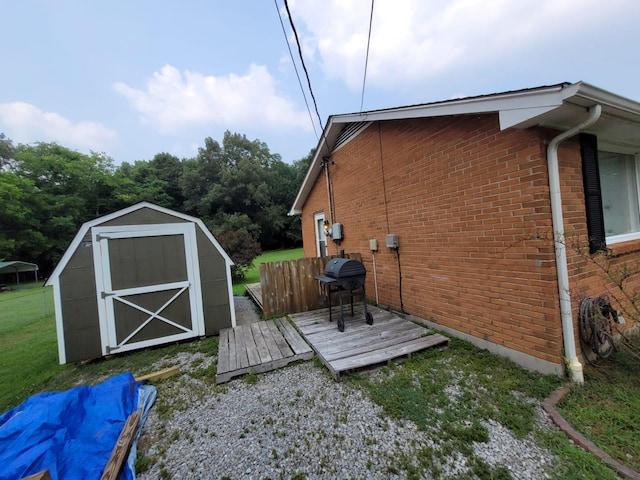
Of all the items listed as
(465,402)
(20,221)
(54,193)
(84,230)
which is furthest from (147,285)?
(54,193)

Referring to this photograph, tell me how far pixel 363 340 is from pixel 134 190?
38628 mm

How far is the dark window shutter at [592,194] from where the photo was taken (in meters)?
2.96

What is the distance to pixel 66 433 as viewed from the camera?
6.69ft

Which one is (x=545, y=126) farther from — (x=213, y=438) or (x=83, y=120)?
(x=83, y=120)

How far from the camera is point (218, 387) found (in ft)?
10.3

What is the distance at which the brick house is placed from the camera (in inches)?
107

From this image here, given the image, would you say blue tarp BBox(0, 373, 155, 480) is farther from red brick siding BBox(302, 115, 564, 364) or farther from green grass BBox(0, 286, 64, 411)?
red brick siding BBox(302, 115, 564, 364)

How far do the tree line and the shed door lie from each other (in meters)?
20.2

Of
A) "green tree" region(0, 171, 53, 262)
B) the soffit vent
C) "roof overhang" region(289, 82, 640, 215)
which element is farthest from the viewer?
"green tree" region(0, 171, 53, 262)

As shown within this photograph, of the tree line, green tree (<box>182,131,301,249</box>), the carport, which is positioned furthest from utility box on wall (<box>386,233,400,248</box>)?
the carport

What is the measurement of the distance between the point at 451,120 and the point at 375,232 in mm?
2657

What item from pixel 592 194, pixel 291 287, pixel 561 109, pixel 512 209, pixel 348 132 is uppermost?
pixel 348 132

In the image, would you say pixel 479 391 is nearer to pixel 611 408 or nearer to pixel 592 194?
pixel 611 408

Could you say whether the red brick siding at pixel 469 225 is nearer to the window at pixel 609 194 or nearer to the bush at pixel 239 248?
the window at pixel 609 194
